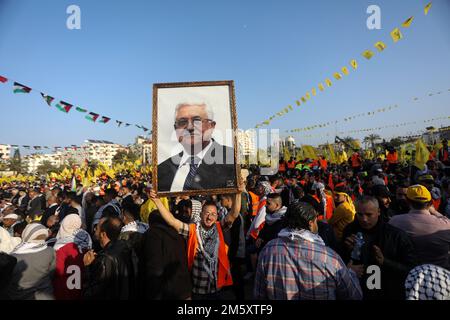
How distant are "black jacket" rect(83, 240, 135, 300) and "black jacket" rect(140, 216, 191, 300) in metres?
0.18

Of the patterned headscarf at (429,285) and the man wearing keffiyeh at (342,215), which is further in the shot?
the man wearing keffiyeh at (342,215)

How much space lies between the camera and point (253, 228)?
171 inches

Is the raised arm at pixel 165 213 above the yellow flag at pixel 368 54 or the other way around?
the other way around

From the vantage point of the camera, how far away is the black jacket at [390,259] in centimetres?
240

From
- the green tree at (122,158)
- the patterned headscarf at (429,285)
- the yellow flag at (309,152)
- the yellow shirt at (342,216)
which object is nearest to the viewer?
the patterned headscarf at (429,285)

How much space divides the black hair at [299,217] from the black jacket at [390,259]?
2.71 ft

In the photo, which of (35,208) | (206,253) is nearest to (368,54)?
(206,253)

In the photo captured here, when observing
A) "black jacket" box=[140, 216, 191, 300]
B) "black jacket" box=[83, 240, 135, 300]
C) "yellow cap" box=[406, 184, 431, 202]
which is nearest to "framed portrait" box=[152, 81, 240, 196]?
"black jacket" box=[140, 216, 191, 300]

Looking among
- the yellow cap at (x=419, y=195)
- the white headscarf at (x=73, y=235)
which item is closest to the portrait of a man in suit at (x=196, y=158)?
the white headscarf at (x=73, y=235)

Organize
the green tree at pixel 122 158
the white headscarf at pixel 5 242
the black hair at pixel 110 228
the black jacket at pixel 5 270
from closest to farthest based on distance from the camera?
the black jacket at pixel 5 270 → the black hair at pixel 110 228 → the white headscarf at pixel 5 242 → the green tree at pixel 122 158

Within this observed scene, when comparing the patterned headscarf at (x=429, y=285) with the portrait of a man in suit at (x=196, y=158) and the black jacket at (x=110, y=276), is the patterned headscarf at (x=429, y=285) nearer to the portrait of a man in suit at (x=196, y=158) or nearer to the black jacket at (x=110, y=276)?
the portrait of a man in suit at (x=196, y=158)

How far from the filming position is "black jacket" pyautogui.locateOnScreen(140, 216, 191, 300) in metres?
2.62

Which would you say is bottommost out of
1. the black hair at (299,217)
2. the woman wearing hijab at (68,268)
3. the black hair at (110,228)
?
the woman wearing hijab at (68,268)
